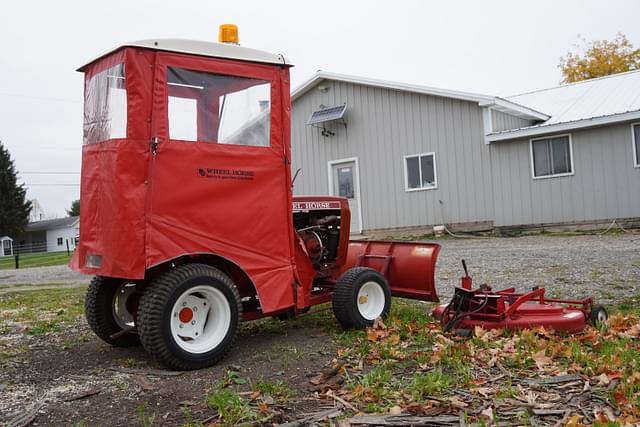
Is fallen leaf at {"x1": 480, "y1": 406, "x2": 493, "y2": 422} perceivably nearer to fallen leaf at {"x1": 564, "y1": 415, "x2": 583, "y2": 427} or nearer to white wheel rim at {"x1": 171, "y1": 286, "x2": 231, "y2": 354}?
fallen leaf at {"x1": 564, "y1": 415, "x2": 583, "y2": 427}

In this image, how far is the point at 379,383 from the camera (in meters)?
4.22

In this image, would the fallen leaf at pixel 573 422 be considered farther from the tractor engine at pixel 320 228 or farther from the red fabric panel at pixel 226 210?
the tractor engine at pixel 320 228

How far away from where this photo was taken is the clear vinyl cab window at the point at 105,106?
5000mm

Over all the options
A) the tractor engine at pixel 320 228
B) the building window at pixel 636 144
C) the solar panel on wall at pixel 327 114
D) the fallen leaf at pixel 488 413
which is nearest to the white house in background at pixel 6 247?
the solar panel on wall at pixel 327 114

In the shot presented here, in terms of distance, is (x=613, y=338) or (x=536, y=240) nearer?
(x=613, y=338)

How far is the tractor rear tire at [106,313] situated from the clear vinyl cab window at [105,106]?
1.32 m

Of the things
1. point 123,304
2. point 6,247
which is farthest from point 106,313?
point 6,247

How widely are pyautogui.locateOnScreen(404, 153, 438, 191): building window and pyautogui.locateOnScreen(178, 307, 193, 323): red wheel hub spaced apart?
45.2 ft

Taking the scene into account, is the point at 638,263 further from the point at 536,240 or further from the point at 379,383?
the point at 379,383

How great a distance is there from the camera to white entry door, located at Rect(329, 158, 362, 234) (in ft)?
64.5

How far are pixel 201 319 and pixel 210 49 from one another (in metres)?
2.22

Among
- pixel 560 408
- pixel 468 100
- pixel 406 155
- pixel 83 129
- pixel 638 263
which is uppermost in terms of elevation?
pixel 468 100

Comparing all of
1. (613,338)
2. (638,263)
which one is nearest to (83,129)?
(613,338)

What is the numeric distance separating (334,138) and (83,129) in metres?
14.8
